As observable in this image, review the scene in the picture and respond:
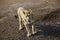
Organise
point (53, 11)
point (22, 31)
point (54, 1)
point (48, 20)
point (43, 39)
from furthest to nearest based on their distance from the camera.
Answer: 1. point (54, 1)
2. point (53, 11)
3. point (48, 20)
4. point (22, 31)
5. point (43, 39)

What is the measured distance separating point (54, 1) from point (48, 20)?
1093mm

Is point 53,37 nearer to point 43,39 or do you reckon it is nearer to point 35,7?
point 43,39

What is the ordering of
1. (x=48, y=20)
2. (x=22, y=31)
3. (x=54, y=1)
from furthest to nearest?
(x=54, y=1) < (x=48, y=20) < (x=22, y=31)

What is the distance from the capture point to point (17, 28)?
287 cm

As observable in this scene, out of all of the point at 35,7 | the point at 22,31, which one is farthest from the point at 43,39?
the point at 35,7

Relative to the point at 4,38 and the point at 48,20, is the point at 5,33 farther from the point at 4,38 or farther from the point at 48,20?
the point at 48,20

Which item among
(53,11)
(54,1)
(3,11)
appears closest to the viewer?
(53,11)

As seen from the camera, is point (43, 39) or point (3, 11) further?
point (3, 11)

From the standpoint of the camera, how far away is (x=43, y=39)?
2508mm

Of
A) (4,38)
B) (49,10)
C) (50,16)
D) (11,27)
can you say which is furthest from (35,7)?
(4,38)

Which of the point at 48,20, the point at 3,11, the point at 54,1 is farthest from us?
the point at 54,1

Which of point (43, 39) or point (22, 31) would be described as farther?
point (22, 31)

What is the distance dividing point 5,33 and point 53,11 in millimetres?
1208

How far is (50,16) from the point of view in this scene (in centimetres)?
321
